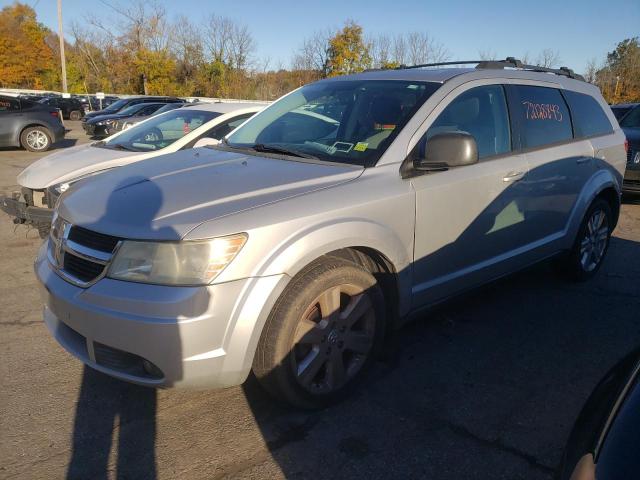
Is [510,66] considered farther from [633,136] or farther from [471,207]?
[633,136]

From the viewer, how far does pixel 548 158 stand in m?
4.02

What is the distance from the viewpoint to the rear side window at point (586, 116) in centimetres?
454

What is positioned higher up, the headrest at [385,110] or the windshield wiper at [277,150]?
the headrest at [385,110]

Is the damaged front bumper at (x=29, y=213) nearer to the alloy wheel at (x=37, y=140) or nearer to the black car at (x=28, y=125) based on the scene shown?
the black car at (x=28, y=125)

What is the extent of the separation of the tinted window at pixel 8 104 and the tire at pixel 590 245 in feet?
47.3

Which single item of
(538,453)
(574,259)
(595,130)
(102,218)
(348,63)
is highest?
(348,63)

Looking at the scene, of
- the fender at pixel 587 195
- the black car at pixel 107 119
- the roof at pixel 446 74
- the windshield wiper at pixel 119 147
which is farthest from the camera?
the black car at pixel 107 119

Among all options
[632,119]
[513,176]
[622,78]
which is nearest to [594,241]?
[513,176]

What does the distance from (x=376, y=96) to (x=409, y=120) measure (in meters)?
0.52

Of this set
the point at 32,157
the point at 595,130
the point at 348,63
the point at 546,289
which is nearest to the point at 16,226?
the point at 546,289

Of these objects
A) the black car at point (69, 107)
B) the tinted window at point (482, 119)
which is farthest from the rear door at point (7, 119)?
the black car at point (69, 107)

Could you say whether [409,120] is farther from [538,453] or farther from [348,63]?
[348,63]

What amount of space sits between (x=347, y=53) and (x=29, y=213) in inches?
1310

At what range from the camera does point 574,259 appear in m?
4.79
